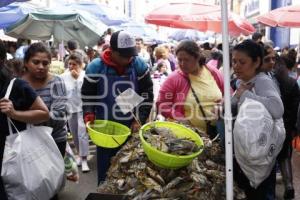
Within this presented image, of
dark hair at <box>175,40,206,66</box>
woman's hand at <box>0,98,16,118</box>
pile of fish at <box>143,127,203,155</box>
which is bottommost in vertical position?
pile of fish at <box>143,127,203,155</box>

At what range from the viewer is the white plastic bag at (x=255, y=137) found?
319 cm

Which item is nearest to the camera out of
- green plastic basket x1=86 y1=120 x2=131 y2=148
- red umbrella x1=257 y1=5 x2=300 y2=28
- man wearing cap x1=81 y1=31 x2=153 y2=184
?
green plastic basket x1=86 y1=120 x2=131 y2=148

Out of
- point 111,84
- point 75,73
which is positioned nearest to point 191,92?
point 111,84

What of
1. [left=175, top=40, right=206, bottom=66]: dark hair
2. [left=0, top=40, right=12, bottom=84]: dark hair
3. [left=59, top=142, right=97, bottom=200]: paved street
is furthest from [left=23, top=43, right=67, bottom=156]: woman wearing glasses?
[left=59, top=142, right=97, bottom=200]: paved street

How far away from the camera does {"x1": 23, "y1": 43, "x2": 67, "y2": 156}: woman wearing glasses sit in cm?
380

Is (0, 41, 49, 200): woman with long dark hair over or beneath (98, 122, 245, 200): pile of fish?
over

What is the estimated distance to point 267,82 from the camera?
11.2ft

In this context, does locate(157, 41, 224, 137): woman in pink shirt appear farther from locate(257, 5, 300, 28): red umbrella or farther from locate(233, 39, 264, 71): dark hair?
locate(257, 5, 300, 28): red umbrella

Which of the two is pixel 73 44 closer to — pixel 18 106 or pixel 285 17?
pixel 285 17

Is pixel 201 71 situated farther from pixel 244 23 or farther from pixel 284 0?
pixel 284 0

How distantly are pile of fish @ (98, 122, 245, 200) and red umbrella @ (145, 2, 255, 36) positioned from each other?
3709 millimetres

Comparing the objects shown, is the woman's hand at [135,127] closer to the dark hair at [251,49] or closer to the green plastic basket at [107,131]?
the green plastic basket at [107,131]

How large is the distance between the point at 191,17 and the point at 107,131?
3.61 metres

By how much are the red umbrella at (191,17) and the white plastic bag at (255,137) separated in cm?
383
